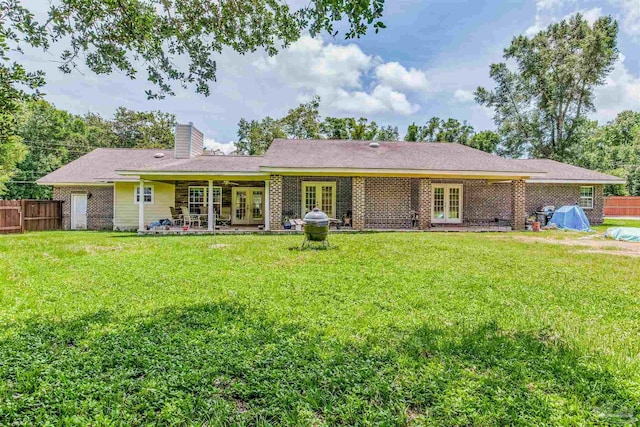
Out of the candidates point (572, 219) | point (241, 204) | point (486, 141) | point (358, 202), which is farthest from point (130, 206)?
point (486, 141)

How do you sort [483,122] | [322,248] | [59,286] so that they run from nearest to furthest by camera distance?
[59,286] < [322,248] < [483,122]

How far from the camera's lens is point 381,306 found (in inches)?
193

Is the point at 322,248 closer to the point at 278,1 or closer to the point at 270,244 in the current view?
the point at 270,244

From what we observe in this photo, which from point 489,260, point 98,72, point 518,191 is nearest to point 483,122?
point 518,191

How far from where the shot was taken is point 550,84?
31.3m

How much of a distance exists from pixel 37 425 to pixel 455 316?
Answer: 14.1 feet

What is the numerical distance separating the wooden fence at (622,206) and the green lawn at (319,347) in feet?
102

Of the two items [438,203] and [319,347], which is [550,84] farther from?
[319,347]

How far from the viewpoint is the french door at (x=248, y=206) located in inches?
757

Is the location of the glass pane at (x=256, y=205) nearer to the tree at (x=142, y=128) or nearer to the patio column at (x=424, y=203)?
the patio column at (x=424, y=203)

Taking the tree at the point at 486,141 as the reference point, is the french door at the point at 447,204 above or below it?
below

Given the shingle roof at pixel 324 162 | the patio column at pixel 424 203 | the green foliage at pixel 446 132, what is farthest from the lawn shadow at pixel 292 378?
the green foliage at pixel 446 132

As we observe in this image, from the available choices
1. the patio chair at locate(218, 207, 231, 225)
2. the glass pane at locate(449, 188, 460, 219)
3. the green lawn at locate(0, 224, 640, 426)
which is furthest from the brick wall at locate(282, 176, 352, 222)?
the green lawn at locate(0, 224, 640, 426)

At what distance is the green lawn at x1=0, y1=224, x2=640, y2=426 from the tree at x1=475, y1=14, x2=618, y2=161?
3107 cm
